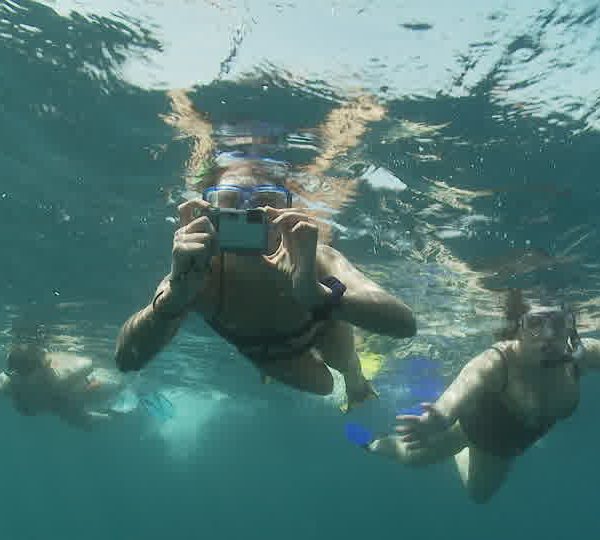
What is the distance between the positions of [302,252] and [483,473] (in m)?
8.50

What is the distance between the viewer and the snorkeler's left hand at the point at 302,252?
3.33m

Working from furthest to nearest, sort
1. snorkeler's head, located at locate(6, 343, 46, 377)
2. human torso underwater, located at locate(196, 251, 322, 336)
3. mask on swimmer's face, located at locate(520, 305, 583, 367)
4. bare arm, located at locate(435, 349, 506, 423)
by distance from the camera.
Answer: snorkeler's head, located at locate(6, 343, 46, 377) → mask on swimmer's face, located at locate(520, 305, 583, 367) → bare arm, located at locate(435, 349, 506, 423) → human torso underwater, located at locate(196, 251, 322, 336)

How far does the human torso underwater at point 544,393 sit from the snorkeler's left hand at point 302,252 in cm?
557

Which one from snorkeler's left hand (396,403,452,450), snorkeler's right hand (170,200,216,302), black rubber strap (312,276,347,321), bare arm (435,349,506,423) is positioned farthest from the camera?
bare arm (435,349,506,423)

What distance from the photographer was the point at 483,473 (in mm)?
9961

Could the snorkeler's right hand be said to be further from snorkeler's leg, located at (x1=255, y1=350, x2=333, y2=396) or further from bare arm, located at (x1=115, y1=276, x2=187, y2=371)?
snorkeler's leg, located at (x1=255, y1=350, x2=333, y2=396)

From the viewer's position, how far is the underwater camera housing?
138 inches

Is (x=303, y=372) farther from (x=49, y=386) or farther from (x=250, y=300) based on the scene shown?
(x=49, y=386)

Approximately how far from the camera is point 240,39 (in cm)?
675

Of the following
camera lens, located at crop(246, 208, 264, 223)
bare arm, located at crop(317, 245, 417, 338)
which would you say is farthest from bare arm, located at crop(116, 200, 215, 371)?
bare arm, located at crop(317, 245, 417, 338)

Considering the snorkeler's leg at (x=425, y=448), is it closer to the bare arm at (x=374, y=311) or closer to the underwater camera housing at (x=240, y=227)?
the bare arm at (x=374, y=311)

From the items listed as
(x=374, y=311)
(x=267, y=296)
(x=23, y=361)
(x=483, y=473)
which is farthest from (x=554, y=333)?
(x=23, y=361)

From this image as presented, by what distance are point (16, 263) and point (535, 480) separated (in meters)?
81.5

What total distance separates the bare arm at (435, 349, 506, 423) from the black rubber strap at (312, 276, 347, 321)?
151 inches
